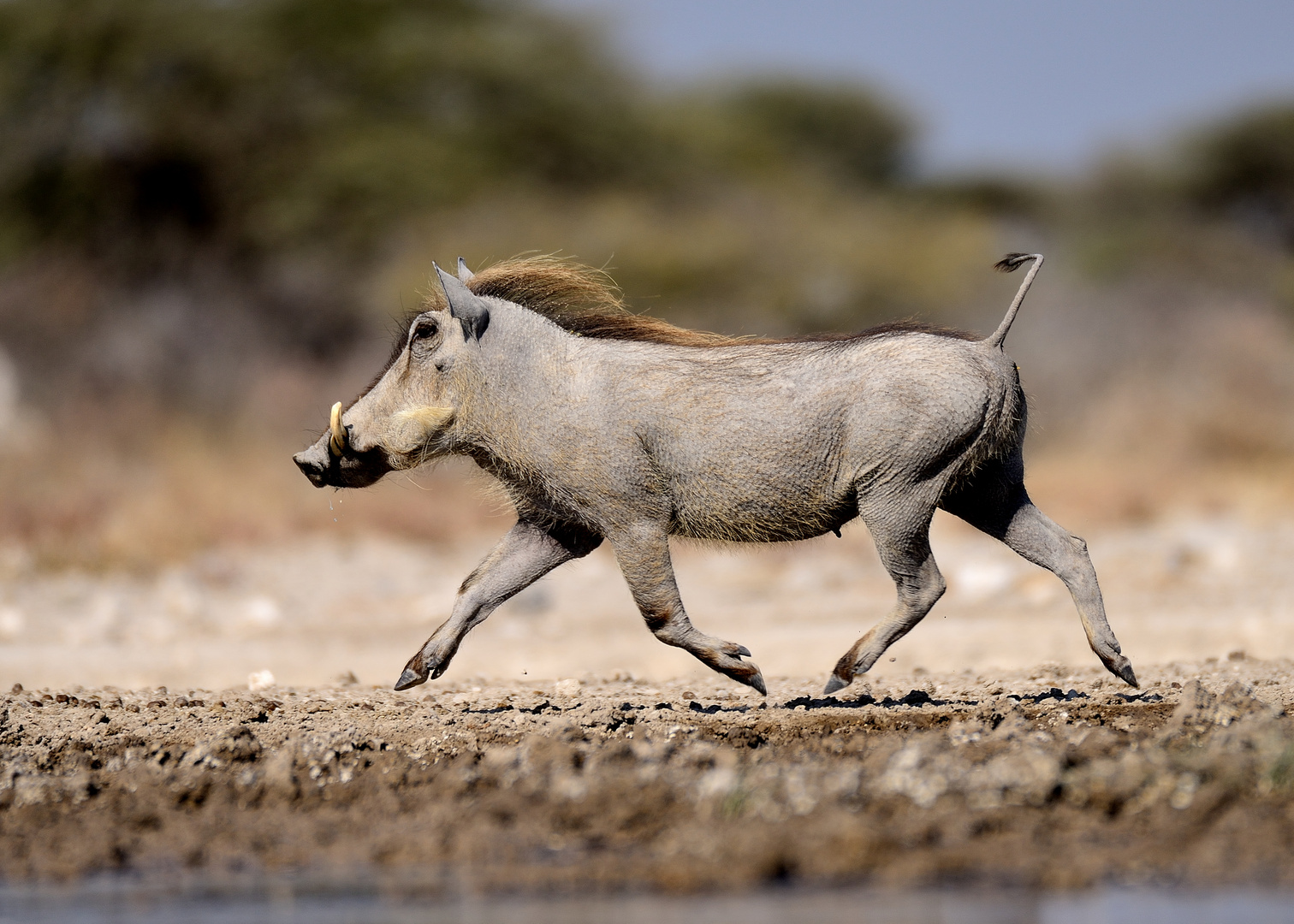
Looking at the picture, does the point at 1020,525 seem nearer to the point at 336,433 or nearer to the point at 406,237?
the point at 336,433

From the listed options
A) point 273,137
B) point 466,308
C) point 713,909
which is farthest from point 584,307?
point 273,137

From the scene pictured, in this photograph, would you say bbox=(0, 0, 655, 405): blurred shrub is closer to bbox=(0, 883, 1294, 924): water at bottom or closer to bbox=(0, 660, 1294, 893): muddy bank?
bbox=(0, 660, 1294, 893): muddy bank

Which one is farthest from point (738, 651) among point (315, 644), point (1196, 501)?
point (1196, 501)

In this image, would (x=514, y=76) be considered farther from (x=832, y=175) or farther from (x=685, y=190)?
(x=832, y=175)

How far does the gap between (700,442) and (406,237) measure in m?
18.5

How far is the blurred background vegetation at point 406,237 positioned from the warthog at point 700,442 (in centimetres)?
1022

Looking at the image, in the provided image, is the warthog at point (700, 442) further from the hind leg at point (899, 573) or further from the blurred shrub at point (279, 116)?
the blurred shrub at point (279, 116)

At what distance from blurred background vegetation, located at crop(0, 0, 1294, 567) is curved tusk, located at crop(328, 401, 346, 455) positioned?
32.9ft

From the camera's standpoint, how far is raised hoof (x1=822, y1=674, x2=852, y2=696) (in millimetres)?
5816

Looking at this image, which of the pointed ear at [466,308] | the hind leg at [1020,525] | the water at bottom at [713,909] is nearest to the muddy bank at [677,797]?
the water at bottom at [713,909]

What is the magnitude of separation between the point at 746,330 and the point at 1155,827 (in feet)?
54.1

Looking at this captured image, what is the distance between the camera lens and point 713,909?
349 centimetres

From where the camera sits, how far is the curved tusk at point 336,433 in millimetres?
5871

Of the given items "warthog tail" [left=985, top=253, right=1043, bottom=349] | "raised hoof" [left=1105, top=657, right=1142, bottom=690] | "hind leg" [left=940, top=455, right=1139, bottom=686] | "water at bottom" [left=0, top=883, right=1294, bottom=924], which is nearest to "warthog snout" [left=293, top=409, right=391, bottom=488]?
"hind leg" [left=940, top=455, right=1139, bottom=686]
